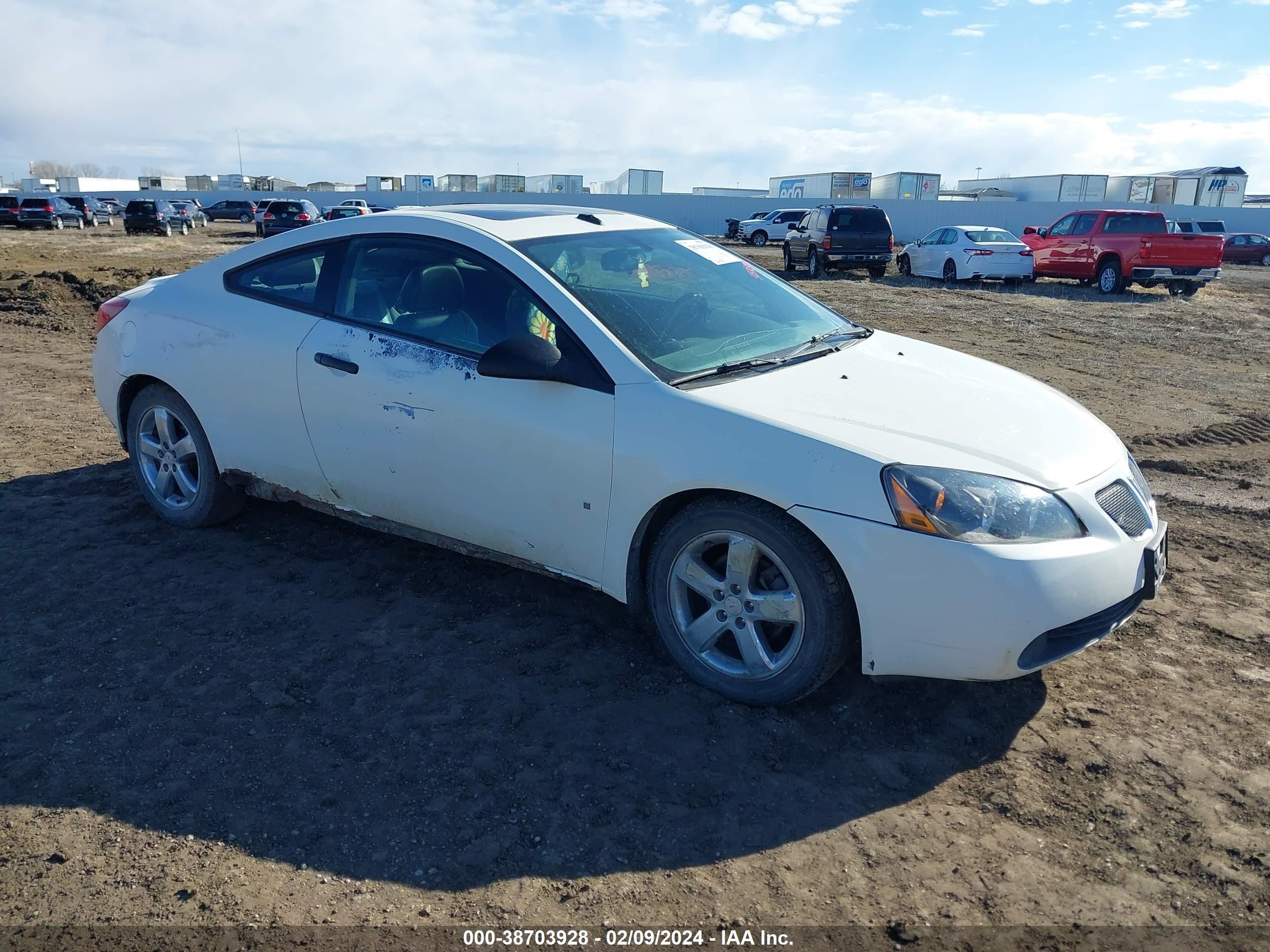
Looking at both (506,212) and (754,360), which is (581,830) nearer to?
(754,360)

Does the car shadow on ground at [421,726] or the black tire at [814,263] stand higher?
the black tire at [814,263]

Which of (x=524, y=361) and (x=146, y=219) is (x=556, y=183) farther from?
(x=524, y=361)

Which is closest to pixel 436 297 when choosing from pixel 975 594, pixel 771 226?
pixel 975 594

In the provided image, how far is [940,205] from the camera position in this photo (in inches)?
1777

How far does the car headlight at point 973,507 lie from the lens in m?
2.89

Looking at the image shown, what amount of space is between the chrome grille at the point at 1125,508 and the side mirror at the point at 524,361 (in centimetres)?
196

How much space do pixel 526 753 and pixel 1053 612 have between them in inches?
69.3

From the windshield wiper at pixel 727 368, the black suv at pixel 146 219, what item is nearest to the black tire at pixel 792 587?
the windshield wiper at pixel 727 368

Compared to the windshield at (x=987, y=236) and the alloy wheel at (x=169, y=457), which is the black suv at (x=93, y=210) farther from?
the alloy wheel at (x=169, y=457)

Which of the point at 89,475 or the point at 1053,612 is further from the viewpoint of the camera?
the point at 89,475

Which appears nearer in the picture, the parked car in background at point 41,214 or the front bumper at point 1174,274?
the front bumper at point 1174,274

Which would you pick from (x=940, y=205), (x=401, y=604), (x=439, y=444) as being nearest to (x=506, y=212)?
(x=439, y=444)

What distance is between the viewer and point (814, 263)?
23094 mm

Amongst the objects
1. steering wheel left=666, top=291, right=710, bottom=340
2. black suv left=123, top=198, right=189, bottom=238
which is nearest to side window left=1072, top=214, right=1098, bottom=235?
steering wheel left=666, top=291, right=710, bottom=340
